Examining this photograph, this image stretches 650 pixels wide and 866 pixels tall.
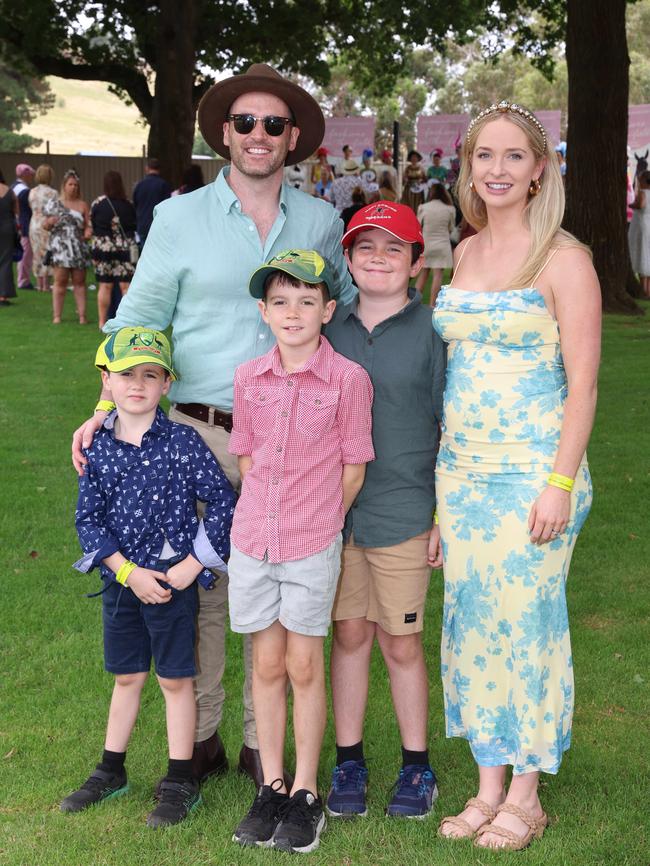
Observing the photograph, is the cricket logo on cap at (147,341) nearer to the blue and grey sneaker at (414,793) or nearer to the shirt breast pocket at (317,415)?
the shirt breast pocket at (317,415)

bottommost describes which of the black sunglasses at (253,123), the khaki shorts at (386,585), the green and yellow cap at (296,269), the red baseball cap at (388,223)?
the khaki shorts at (386,585)

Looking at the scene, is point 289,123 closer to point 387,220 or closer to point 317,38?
point 387,220

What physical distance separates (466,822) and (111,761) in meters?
1.20

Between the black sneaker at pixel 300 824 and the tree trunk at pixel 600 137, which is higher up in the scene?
the tree trunk at pixel 600 137

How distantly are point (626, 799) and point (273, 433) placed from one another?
1752 mm

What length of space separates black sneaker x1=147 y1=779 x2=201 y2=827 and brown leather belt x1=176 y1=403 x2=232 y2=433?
1193mm

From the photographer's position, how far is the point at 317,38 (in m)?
28.4

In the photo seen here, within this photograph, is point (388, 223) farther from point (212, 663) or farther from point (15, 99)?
point (15, 99)

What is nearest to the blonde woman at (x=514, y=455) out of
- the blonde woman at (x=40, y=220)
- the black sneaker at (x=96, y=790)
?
the black sneaker at (x=96, y=790)

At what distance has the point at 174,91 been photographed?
75.0 feet

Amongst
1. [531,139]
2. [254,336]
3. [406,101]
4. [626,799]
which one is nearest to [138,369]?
[254,336]

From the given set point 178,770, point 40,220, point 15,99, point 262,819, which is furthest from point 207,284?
point 15,99

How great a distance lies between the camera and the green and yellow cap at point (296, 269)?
3.44m

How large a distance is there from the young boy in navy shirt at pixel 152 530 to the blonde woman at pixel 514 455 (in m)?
0.80
